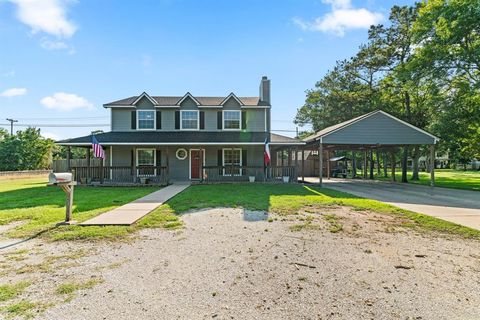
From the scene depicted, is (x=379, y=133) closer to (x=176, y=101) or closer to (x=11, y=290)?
(x=176, y=101)

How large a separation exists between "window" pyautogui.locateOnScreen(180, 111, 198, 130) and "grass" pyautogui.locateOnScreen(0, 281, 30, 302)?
52.7ft

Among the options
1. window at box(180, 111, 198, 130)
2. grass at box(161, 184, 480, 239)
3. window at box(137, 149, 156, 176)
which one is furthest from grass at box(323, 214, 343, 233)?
window at box(137, 149, 156, 176)

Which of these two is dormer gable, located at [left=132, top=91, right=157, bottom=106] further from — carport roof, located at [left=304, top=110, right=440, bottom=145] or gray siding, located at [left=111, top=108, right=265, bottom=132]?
carport roof, located at [left=304, top=110, right=440, bottom=145]

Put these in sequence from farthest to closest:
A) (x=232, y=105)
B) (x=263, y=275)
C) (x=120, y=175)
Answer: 1. (x=232, y=105)
2. (x=120, y=175)
3. (x=263, y=275)

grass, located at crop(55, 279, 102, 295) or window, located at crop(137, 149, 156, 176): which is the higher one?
window, located at crop(137, 149, 156, 176)

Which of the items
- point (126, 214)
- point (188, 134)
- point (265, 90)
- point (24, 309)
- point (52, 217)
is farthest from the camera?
point (265, 90)

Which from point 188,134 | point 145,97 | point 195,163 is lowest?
point 195,163

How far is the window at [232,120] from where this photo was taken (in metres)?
19.2

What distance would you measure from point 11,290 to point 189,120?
1644 centimetres

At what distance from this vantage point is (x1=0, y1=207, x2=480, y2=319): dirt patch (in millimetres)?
3068

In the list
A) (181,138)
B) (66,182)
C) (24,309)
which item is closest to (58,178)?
(66,182)

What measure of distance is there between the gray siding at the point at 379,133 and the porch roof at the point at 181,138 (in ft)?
9.06

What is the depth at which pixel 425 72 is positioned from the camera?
55.6ft

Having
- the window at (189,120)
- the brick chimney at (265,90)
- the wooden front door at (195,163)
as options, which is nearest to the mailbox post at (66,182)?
the wooden front door at (195,163)
